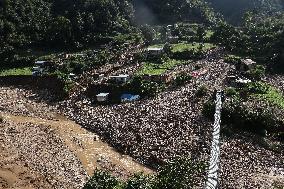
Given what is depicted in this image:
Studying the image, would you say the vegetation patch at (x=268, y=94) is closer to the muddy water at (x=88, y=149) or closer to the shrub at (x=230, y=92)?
the shrub at (x=230, y=92)

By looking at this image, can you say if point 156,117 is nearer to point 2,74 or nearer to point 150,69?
point 150,69

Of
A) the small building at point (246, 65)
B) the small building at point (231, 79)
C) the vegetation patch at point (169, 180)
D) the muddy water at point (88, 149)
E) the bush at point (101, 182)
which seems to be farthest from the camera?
the small building at point (246, 65)

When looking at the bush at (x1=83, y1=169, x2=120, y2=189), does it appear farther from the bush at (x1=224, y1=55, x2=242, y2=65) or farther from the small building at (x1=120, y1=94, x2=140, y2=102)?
the bush at (x1=224, y1=55, x2=242, y2=65)

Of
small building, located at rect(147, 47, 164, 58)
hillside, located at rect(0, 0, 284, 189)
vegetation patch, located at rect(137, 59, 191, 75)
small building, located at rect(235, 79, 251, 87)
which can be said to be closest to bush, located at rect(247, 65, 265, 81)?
hillside, located at rect(0, 0, 284, 189)

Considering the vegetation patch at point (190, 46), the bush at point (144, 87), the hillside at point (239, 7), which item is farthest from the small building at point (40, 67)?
the hillside at point (239, 7)

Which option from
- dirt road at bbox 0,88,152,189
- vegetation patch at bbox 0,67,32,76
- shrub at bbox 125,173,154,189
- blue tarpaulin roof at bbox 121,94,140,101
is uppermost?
shrub at bbox 125,173,154,189

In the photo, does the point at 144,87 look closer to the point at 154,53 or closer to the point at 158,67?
the point at 158,67

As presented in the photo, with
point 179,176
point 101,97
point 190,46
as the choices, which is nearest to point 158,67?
point 190,46

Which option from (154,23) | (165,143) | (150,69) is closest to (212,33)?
(154,23)
